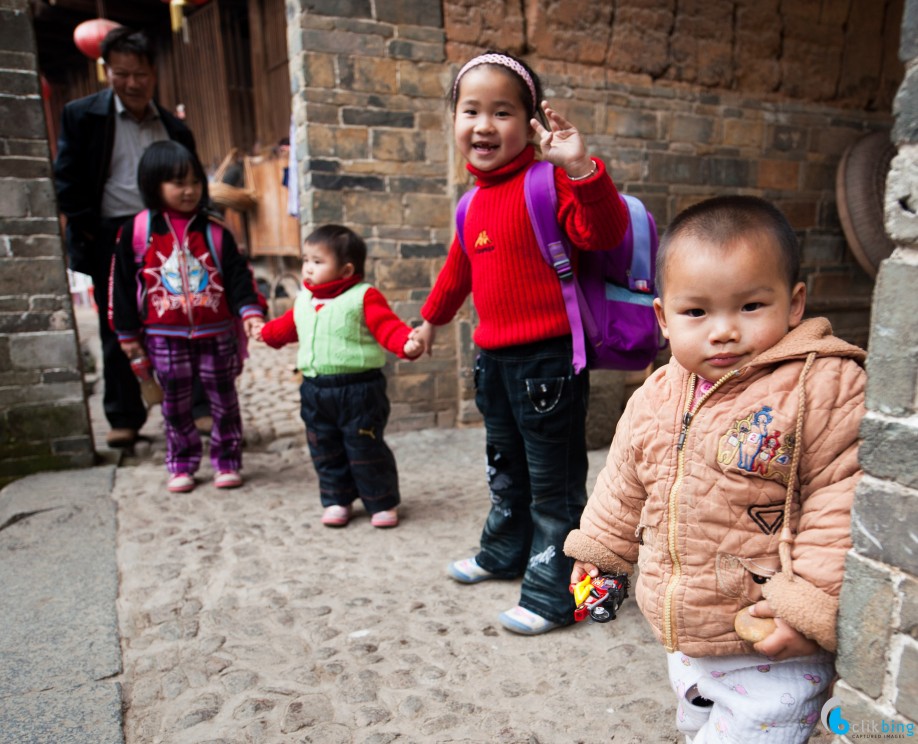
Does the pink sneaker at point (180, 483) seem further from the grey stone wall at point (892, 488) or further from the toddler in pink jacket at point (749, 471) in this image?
the grey stone wall at point (892, 488)

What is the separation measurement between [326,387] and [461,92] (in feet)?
4.59

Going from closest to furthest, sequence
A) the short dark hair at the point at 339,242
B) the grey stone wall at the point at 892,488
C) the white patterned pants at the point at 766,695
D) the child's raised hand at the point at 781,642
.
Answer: the grey stone wall at the point at 892,488 < the child's raised hand at the point at 781,642 < the white patterned pants at the point at 766,695 < the short dark hair at the point at 339,242

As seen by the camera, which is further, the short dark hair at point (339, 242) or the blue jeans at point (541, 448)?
the short dark hair at point (339, 242)

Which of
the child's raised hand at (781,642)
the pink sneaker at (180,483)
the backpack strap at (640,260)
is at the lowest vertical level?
→ the pink sneaker at (180,483)

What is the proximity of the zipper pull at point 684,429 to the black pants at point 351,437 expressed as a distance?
185cm

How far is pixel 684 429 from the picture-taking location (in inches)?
51.3

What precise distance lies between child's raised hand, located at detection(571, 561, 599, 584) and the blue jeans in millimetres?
714

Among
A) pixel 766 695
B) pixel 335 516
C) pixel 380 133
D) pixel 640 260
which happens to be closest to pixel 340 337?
pixel 335 516

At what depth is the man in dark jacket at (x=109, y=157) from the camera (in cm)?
378

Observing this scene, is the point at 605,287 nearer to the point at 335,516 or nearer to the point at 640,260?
the point at 640,260

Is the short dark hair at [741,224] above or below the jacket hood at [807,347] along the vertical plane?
above

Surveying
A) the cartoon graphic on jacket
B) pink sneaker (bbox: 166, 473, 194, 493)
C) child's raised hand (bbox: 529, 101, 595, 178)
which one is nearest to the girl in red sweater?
child's raised hand (bbox: 529, 101, 595, 178)

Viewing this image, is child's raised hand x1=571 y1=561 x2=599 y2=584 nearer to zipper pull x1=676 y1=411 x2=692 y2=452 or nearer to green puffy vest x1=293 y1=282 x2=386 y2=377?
zipper pull x1=676 y1=411 x2=692 y2=452

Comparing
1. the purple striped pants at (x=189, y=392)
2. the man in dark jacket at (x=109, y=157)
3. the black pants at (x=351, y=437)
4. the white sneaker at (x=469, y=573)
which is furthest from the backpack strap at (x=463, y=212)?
the man in dark jacket at (x=109, y=157)
